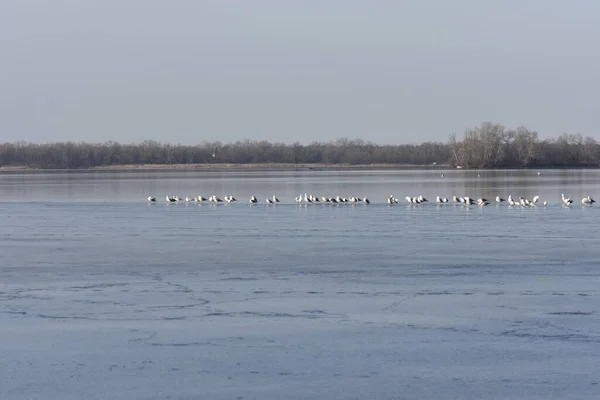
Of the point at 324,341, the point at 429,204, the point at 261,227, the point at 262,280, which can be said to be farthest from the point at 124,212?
the point at 324,341

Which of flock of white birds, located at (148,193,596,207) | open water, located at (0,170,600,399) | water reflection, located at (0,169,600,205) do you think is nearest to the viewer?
open water, located at (0,170,600,399)

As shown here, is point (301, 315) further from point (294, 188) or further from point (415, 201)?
point (294, 188)

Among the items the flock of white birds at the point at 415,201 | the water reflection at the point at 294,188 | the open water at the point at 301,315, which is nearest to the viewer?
the open water at the point at 301,315

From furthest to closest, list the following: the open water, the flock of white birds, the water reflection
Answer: the water reflection < the flock of white birds < the open water

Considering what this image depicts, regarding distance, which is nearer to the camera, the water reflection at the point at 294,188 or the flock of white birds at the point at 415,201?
the flock of white birds at the point at 415,201

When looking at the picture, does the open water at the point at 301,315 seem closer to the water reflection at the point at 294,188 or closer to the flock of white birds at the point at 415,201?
the flock of white birds at the point at 415,201

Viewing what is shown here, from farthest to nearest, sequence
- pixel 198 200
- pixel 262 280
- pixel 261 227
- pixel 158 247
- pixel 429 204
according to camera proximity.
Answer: pixel 198 200
pixel 429 204
pixel 261 227
pixel 158 247
pixel 262 280

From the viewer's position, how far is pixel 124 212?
26.3 metres

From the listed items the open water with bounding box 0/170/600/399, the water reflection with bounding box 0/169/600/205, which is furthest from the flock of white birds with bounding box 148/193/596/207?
the open water with bounding box 0/170/600/399

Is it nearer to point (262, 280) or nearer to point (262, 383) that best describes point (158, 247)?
point (262, 280)

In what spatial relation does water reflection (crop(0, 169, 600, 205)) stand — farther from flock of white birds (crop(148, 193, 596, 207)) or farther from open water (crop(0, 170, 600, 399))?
open water (crop(0, 170, 600, 399))

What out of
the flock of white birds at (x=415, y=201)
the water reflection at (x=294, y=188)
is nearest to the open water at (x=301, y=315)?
the flock of white birds at (x=415, y=201)

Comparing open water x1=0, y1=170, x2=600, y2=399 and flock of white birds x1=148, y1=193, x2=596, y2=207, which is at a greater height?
flock of white birds x1=148, y1=193, x2=596, y2=207

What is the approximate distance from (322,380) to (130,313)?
3225 millimetres
